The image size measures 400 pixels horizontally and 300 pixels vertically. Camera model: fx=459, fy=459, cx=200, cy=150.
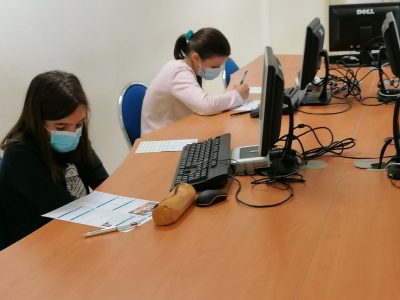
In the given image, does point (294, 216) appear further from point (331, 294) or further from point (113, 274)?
point (113, 274)

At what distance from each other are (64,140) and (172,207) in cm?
55

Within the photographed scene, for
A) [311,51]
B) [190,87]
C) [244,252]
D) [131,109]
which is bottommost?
[244,252]

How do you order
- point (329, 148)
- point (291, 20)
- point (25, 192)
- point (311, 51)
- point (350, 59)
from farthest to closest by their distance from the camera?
point (291, 20) → point (350, 59) → point (311, 51) → point (329, 148) → point (25, 192)

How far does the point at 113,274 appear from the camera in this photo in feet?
3.45

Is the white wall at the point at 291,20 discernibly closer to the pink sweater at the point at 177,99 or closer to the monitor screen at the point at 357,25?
the monitor screen at the point at 357,25

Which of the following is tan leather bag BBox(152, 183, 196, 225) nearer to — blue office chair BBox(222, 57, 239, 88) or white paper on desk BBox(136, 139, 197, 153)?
white paper on desk BBox(136, 139, 197, 153)

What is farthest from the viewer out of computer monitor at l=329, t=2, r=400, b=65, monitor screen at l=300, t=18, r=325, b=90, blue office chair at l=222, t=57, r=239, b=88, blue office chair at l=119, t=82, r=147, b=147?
blue office chair at l=222, t=57, r=239, b=88

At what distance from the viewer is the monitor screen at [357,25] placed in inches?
102

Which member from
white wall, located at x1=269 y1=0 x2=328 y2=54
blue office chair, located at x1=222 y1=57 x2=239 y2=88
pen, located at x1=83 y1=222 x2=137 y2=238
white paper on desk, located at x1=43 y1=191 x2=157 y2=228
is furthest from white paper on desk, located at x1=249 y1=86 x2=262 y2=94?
white wall, located at x1=269 y1=0 x2=328 y2=54

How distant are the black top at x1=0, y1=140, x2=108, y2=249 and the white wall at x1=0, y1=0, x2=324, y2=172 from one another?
82 cm

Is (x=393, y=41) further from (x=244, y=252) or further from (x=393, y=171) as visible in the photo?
(x=244, y=252)

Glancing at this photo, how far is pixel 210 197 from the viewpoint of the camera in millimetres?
1334

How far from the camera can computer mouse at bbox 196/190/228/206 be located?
4.37 feet

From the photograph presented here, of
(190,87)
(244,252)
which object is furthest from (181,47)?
(244,252)
